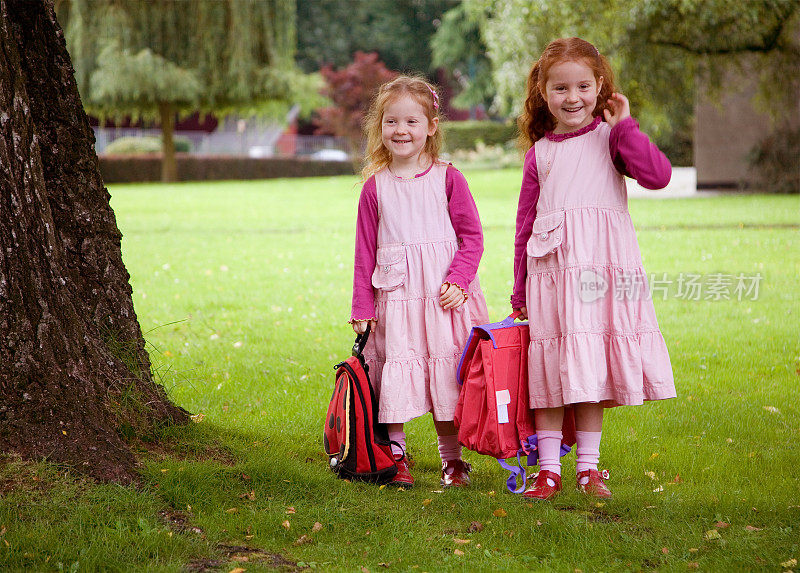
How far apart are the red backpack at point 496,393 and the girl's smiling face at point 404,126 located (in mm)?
780

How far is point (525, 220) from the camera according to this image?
3498 mm

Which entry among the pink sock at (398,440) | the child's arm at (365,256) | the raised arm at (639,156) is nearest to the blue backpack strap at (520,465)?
the pink sock at (398,440)

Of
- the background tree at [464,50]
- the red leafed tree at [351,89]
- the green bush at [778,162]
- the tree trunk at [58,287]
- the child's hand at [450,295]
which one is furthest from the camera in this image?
the background tree at [464,50]

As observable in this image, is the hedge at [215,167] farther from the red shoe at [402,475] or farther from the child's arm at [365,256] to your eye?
the red shoe at [402,475]

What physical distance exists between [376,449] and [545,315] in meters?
0.86

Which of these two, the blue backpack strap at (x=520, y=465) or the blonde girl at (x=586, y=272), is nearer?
the blonde girl at (x=586, y=272)

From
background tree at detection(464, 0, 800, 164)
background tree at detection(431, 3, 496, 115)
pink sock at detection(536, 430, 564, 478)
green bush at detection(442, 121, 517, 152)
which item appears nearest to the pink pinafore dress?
pink sock at detection(536, 430, 564, 478)

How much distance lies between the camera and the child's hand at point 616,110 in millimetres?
3268

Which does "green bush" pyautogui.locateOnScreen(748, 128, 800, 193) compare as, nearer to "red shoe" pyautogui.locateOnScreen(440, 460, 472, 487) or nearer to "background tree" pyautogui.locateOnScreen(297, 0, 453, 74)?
"red shoe" pyautogui.locateOnScreen(440, 460, 472, 487)

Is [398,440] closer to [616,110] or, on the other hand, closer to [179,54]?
[616,110]

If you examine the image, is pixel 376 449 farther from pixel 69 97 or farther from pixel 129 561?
pixel 69 97

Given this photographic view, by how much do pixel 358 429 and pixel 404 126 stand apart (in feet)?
4.00

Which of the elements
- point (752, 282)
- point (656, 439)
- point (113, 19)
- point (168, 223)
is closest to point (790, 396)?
point (656, 439)

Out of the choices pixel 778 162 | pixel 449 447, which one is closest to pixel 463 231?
pixel 449 447
